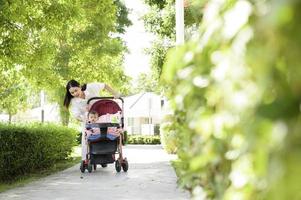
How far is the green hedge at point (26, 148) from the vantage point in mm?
9498

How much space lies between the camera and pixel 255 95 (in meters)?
1.00

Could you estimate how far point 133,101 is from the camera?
56.3 metres

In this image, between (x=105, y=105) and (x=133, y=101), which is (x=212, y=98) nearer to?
(x=105, y=105)

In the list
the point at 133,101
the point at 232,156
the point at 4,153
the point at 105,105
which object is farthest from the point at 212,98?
the point at 133,101

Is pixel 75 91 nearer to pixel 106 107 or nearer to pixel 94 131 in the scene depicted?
pixel 106 107

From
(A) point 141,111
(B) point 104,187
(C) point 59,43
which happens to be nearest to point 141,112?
(A) point 141,111

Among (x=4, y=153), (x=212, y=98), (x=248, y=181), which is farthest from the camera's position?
(x=4, y=153)

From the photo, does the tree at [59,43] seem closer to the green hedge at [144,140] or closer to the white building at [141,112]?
the green hedge at [144,140]

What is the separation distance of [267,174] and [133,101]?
55.4 metres

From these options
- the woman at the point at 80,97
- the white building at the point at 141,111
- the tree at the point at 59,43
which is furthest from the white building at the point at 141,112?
the woman at the point at 80,97

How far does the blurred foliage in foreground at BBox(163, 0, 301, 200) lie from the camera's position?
839mm

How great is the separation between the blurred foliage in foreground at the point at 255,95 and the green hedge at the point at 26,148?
8.21 m

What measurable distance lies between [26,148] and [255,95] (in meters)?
9.87

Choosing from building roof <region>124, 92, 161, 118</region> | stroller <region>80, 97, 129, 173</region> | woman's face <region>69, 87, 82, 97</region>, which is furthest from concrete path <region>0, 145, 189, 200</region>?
building roof <region>124, 92, 161, 118</region>
